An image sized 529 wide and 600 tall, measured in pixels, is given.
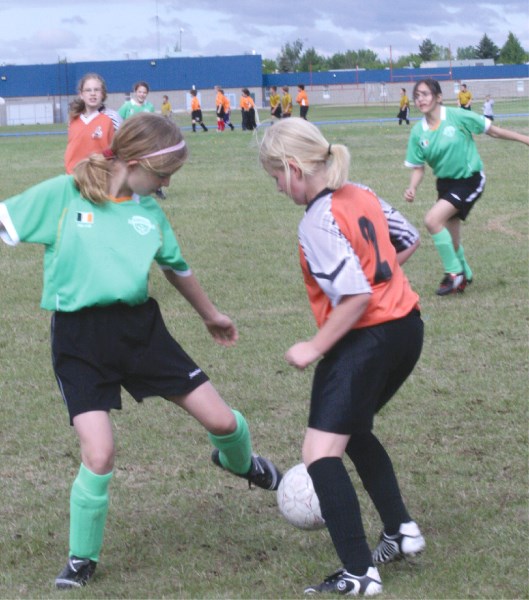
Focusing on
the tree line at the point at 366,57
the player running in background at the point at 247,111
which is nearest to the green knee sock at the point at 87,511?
the player running in background at the point at 247,111

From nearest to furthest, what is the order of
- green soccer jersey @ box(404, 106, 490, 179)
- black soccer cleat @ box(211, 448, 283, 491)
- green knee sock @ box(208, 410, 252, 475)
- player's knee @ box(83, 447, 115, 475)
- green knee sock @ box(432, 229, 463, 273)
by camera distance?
player's knee @ box(83, 447, 115, 475) → green knee sock @ box(208, 410, 252, 475) → black soccer cleat @ box(211, 448, 283, 491) → green knee sock @ box(432, 229, 463, 273) → green soccer jersey @ box(404, 106, 490, 179)

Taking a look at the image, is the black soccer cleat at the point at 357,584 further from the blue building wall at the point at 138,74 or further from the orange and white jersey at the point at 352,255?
the blue building wall at the point at 138,74

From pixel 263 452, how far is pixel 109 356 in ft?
5.56

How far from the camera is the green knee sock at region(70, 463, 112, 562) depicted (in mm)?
3906

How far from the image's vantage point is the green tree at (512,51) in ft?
391

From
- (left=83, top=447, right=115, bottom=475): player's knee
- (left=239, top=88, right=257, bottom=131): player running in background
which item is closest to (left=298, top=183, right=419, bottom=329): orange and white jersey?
(left=83, top=447, right=115, bottom=475): player's knee

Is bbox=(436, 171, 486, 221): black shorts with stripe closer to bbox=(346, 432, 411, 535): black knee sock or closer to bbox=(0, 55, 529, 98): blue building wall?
bbox=(346, 432, 411, 535): black knee sock

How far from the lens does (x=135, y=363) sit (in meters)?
3.99

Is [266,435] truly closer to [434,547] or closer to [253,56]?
[434,547]

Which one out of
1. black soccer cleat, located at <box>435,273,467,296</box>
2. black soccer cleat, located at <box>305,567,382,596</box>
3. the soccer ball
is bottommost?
black soccer cleat, located at <box>435,273,467,296</box>

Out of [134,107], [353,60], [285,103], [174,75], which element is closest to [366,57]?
[353,60]

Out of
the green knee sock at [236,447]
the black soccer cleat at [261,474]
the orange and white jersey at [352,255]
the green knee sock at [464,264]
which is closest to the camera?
the orange and white jersey at [352,255]

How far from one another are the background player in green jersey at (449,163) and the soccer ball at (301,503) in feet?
17.7

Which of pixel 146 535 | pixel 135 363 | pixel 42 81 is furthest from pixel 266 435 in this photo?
pixel 42 81
